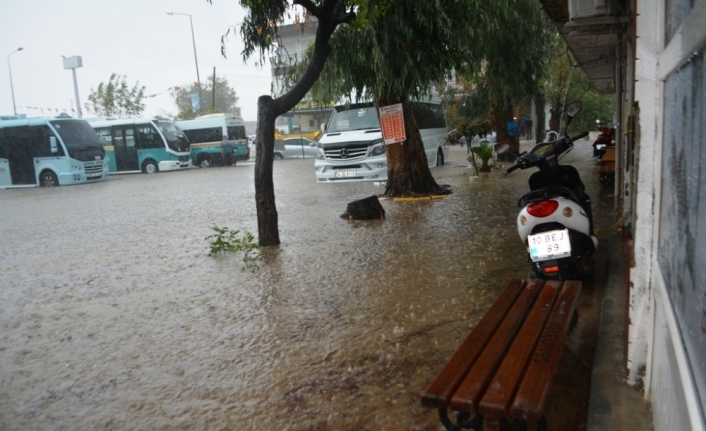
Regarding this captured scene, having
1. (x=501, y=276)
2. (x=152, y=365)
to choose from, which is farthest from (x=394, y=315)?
(x=152, y=365)

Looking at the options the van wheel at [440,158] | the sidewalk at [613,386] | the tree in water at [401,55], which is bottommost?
the sidewalk at [613,386]

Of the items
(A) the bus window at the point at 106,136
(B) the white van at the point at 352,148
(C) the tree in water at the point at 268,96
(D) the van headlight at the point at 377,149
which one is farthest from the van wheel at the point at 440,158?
(A) the bus window at the point at 106,136

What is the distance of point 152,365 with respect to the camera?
442cm

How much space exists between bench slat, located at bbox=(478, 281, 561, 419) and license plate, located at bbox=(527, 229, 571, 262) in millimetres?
1047

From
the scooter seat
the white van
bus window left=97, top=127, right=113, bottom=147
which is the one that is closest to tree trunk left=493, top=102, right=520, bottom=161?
the white van

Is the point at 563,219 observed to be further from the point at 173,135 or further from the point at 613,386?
the point at 173,135

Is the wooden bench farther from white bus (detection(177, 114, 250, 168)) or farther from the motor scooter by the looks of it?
white bus (detection(177, 114, 250, 168))

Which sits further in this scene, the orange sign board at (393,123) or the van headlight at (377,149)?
the van headlight at (377,149)

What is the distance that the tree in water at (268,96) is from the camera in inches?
332

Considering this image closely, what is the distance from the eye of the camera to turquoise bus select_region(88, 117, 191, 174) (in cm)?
3078

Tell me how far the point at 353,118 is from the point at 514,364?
13605 mm

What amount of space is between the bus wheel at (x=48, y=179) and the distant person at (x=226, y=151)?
8.85 m

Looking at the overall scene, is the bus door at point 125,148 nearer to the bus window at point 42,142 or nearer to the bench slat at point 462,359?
the bus window at point 42,142

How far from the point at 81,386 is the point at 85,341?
101 cm
